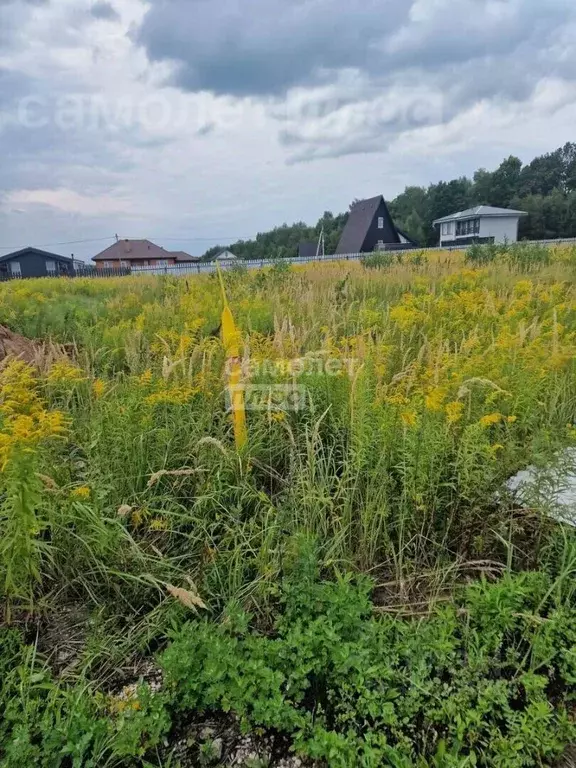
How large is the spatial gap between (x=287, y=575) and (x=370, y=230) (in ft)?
136

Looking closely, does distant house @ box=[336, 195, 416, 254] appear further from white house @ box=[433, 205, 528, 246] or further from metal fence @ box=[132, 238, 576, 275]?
metal fence @ box=[132, 238, 576, 275]

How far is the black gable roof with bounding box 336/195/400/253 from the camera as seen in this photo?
39.7 m

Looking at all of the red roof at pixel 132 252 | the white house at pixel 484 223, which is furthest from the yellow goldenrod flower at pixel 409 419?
the red roof at pixel 132 252

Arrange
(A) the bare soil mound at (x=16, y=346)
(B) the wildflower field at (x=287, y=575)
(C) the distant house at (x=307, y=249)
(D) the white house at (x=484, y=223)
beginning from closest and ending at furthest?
(B) the wildflower field at (x=287, y=575), (A) the bare soil mound at (x=16, y=346), (D) the white house at (x=484, y=223), (C) the distant house at (x=307, y=249)

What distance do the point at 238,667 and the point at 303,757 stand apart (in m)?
0.29

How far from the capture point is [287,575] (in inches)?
68.1

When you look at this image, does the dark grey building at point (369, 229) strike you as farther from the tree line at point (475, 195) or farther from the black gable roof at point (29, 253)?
the black gable roof at point (29, 253)

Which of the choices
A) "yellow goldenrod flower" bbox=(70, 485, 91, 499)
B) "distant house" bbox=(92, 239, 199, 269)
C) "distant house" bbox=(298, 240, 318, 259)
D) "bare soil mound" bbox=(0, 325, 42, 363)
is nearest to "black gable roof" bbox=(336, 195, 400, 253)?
"distant house" bbox=(298, 240, 318, 259)

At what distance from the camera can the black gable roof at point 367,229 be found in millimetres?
39719

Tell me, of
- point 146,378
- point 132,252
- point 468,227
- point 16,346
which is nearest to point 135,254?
point 132,252

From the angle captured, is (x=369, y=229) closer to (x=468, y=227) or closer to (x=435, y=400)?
(x=468, y=227)

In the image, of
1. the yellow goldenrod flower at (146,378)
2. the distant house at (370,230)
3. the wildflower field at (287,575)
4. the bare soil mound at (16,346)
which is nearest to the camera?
the wildflower field at (287,575)

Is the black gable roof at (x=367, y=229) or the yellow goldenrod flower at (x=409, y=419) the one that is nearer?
the yellow goldenrod flower at (x=409, y=419)

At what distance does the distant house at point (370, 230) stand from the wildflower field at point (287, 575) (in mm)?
38405
